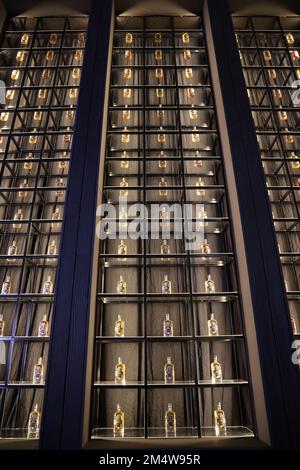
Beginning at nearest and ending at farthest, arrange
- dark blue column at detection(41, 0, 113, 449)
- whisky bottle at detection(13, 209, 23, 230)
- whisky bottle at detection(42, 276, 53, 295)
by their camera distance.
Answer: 1. dark blue column at detection(41, 0, 113, 449)
2. whisky bottle at detection(42, 276, 53, 295)
3. whisky bottle at detection(13, 209, 23, 230)

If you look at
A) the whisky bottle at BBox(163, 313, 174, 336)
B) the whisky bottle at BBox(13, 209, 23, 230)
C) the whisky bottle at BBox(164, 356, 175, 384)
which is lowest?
the whisky bottle at BBox(164, 356, 175, 384)

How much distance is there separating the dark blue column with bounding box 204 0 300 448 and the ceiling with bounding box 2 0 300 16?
60 centimetres

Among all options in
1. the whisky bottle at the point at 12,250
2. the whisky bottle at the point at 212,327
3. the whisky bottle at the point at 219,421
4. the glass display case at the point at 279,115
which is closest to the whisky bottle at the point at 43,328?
the whisky bottle at the point at 12,250

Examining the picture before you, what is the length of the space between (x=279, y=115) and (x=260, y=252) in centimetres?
179

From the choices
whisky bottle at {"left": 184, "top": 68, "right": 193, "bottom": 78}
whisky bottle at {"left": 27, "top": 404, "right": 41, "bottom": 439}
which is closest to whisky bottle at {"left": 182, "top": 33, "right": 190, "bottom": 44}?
whisky bottle at {"left": 184, "top": 68, "right": 193, "bottom": 78}

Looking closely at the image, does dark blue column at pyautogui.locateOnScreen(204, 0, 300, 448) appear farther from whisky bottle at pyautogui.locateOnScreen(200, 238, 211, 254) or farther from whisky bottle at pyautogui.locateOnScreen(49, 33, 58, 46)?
whisky bottle at pyautogui.locateOnScreen(49, 33, 58, 46)

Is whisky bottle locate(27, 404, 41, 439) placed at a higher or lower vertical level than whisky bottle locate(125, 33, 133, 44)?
lower

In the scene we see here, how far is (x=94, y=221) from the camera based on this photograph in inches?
100

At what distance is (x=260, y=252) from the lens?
243 centimetres

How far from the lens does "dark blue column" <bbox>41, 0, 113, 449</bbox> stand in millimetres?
2025

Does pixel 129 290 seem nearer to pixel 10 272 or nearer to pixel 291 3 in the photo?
pixel 10 272

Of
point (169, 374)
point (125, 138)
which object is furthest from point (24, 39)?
point (169, 374)

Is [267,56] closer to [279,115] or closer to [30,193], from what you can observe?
[279,115]
